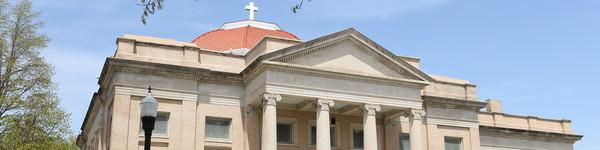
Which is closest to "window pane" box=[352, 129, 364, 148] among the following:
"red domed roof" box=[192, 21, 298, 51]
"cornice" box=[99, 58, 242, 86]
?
"cornice" box=[99, 58, 242, 86]

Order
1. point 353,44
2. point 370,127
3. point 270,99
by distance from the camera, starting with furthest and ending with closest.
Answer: point 353,44
point 370,127
point 270,99

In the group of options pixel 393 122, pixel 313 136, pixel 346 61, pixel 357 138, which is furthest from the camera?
pixel 393 122

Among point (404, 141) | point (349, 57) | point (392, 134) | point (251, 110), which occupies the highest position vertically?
point (349, 57)

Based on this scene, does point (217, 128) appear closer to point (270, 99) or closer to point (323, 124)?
point (270, 99)

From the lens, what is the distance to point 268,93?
28.6 metres

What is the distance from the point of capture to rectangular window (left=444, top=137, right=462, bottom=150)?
1400 inches

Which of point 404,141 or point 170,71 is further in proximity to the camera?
point 404,141

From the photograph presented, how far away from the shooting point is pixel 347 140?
107 ft

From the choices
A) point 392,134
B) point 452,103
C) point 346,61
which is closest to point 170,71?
point 346,61

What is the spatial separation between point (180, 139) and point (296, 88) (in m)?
5.32

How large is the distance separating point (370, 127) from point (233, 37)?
12.3 meters

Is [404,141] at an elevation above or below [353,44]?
below

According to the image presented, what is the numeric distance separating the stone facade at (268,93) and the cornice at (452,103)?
1.14 metres

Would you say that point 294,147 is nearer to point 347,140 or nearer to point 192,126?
point 347,140
